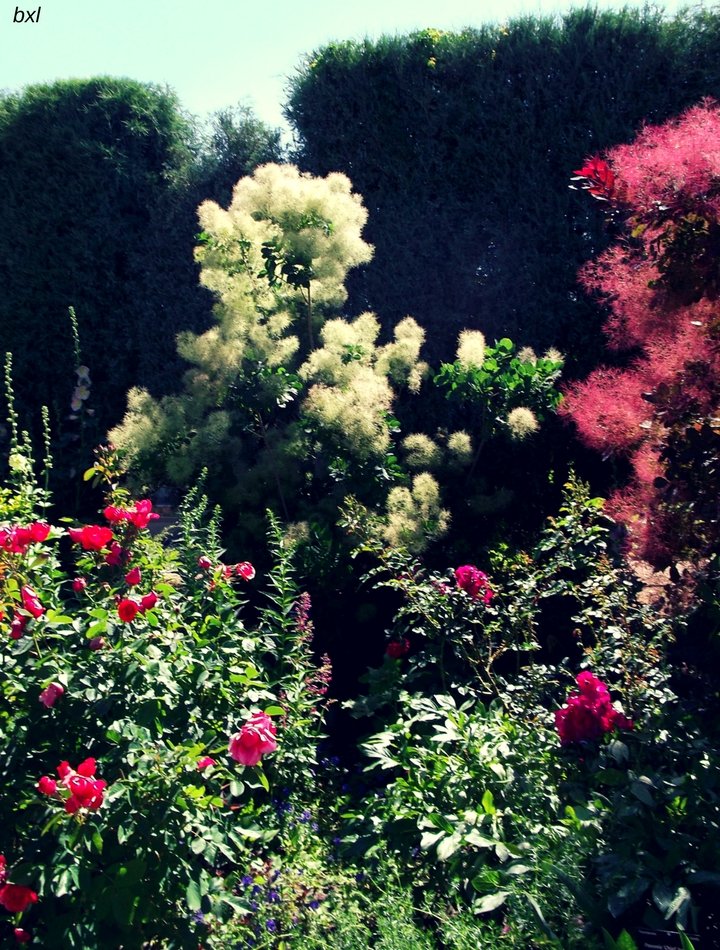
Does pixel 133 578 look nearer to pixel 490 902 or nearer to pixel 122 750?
pixel 122 750

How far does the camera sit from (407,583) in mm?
3285

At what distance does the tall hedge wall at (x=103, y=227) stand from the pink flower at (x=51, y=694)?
4.63 metres

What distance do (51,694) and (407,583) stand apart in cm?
141

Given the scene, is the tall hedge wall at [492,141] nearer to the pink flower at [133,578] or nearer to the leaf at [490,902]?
the pink flower at [133,578]

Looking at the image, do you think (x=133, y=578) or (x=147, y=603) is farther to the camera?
(x=133, y=578)

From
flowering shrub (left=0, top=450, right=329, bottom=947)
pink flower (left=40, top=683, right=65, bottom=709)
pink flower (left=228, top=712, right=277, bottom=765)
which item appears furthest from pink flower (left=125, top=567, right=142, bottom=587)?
pink flower (left=228, top=712, right=277, bottom=765)

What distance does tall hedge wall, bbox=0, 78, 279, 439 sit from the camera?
676cm

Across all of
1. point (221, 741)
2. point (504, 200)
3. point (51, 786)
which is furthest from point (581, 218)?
point (51, 786)

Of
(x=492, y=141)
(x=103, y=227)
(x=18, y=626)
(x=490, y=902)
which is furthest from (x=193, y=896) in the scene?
(x=103, y=227)

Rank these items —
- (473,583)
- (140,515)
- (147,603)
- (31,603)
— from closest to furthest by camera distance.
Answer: (31,603), (147,603), (140,515), (473,583)

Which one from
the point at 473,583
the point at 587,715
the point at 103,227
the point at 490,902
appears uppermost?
the point at 103,227

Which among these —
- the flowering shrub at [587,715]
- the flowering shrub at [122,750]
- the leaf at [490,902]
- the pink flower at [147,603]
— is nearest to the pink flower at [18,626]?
the flowering shrub at [122,750]

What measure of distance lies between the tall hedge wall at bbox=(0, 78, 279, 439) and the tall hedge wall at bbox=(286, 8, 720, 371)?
1058mm

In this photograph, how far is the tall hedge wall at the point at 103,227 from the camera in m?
6.76
